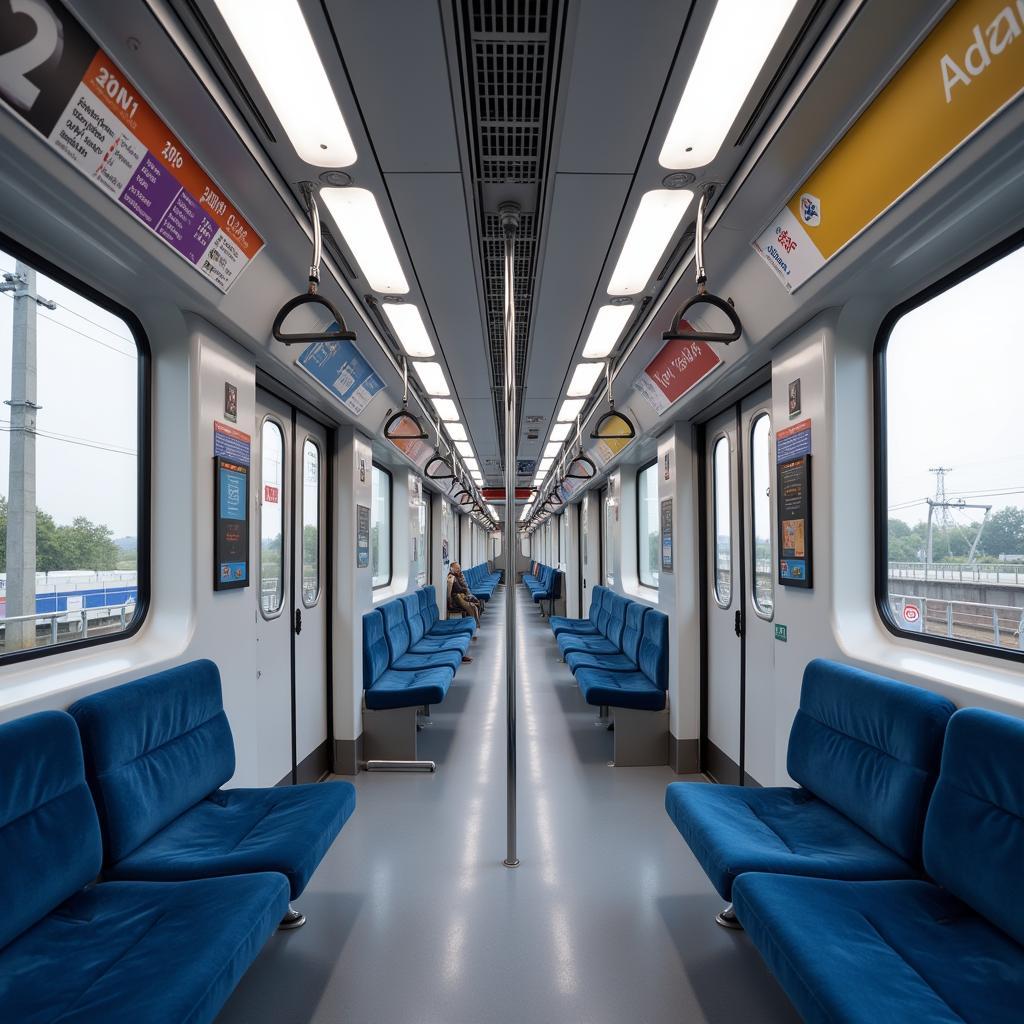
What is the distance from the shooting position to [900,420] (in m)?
2.75

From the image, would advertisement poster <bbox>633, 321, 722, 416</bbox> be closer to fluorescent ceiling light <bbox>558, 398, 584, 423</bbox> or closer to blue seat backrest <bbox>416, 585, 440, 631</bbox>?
fluorescent ceiling light <bbox>558, 398, 584, 423</bbox>

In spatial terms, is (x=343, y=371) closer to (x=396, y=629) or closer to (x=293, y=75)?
(x=293, y=75)

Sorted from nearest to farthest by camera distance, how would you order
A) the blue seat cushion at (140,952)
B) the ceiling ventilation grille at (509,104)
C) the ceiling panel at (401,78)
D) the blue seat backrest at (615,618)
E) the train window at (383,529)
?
the blue seat cushion at (140,952) < the ceiling panel at (401,78) < the ceiling ventilation grille at (509,104) < the blue seat backrest at (615,618) < the train window at (383,529)

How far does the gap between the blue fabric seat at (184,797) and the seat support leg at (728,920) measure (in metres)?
1.72

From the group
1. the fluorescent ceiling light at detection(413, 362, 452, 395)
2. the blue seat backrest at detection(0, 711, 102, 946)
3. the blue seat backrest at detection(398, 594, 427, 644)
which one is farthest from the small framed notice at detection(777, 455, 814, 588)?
the blue seat backrest at detection(398, 594, 427, 644)

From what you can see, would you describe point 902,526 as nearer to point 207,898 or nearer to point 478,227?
point 478,227

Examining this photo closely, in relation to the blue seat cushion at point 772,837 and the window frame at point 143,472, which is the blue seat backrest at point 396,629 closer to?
the window frame at point 143,472

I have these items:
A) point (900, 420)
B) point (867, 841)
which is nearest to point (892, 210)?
point (900, 420)

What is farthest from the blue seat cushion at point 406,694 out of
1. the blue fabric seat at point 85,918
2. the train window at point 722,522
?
the blue fabric seat at point 85,918

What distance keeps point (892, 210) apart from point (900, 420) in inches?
41.9

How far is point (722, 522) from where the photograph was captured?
4.84 meters

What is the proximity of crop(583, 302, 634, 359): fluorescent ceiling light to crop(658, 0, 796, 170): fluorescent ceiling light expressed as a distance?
149 cm

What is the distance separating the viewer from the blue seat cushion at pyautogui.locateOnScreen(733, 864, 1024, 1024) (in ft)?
4.83

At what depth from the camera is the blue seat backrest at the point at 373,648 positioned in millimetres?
5043
